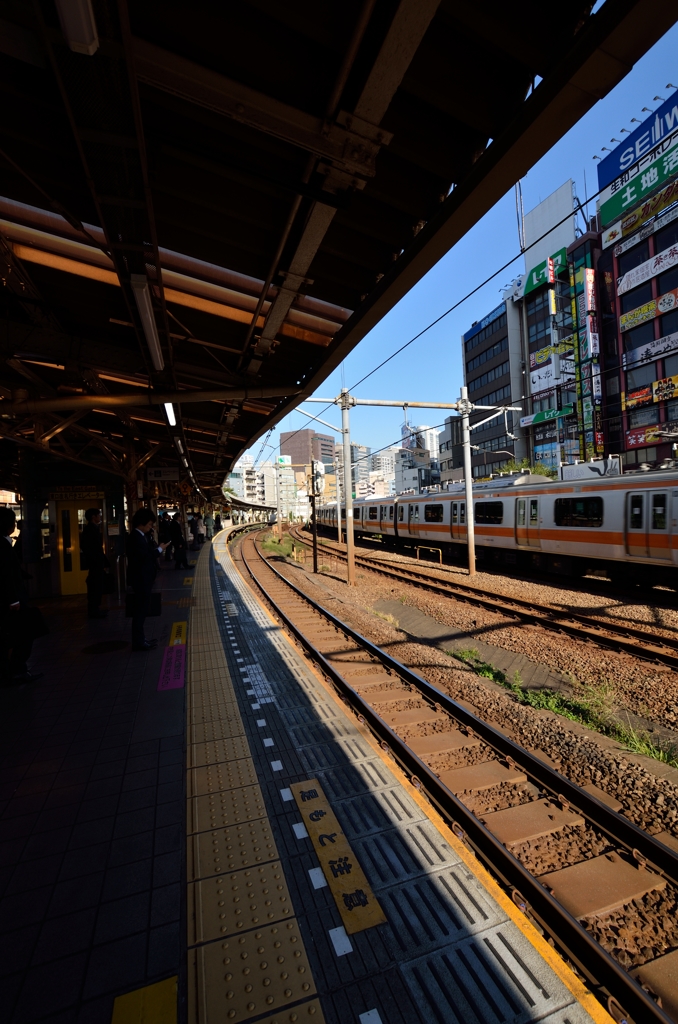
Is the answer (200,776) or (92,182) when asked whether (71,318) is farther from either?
(200,776)

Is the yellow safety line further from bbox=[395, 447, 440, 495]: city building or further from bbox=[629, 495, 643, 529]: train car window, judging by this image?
bbox=[395, 447, 440, 495]: city building

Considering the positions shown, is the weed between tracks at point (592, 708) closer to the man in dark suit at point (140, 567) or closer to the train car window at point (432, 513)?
the man in dark suit at point (140, 567)

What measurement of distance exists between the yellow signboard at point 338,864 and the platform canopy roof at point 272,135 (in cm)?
406

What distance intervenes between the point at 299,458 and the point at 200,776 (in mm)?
192759

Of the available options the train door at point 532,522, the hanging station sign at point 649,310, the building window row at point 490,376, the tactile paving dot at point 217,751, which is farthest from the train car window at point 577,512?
the building window row at point 490,376

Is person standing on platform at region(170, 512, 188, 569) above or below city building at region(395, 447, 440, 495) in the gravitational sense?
below

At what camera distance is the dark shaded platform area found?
2006 mm

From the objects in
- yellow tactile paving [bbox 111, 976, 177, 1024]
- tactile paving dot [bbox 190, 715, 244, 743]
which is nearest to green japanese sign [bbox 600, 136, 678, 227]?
tactile paving dot [bbox 190, 715, 244, 743]

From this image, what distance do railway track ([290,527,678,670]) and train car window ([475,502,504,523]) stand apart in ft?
11.1

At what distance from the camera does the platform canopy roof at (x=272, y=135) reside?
7.33 feet

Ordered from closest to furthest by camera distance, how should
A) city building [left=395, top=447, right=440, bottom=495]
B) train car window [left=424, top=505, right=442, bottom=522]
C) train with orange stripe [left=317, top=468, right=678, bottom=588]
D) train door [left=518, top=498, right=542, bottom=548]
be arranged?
train with orange stripe [left=317, top=468, right=678, bottom=588] → train door [left=518, top=498, right=542, bottom=548] → train car window [left=424, top=505, right=442, bottom=522] → city building [left=395, top=447, right=440, bottom=495]

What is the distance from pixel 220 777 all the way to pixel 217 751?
1.30 feet

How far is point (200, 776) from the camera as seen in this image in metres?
3.52

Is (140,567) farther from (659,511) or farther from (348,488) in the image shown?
(659,511)
